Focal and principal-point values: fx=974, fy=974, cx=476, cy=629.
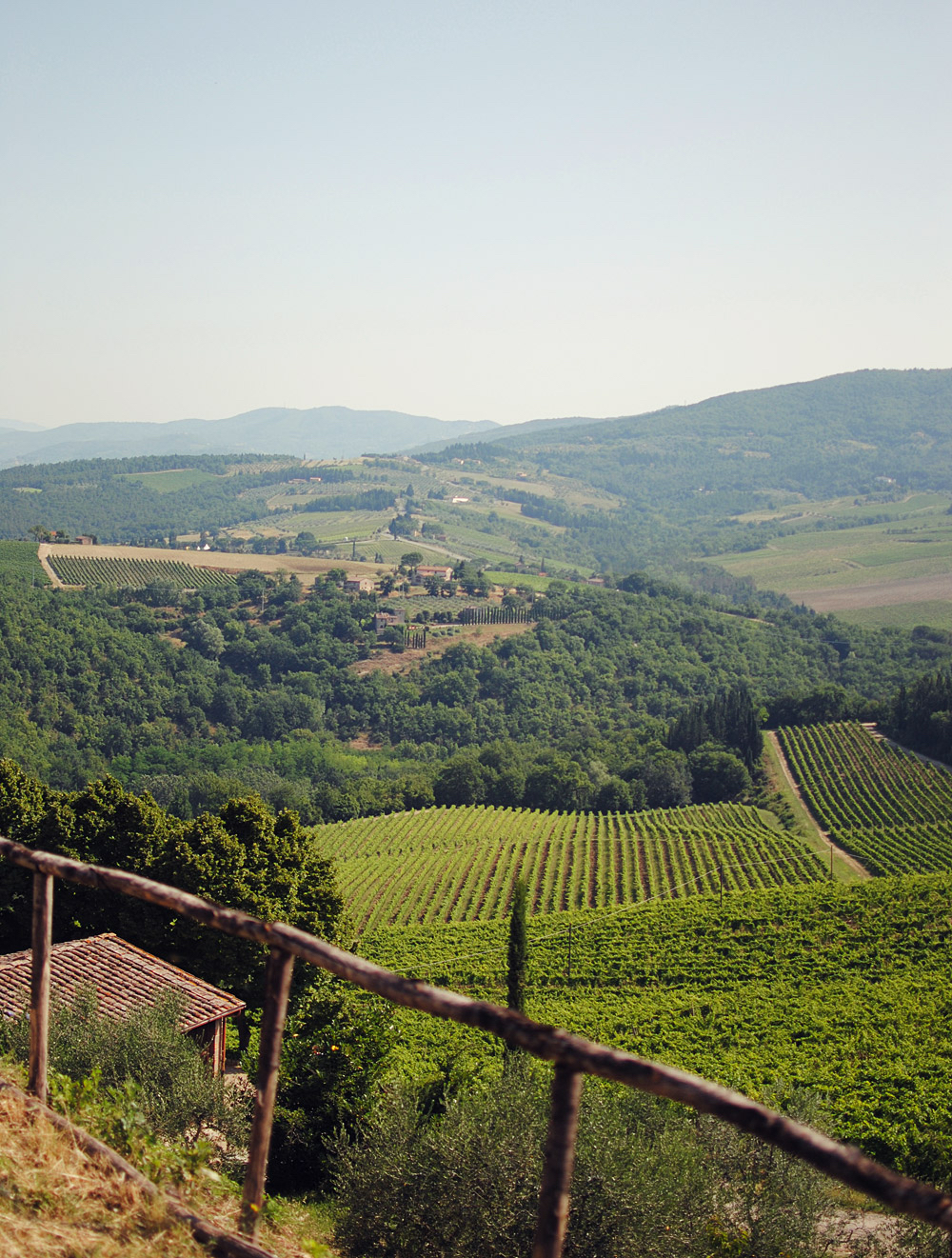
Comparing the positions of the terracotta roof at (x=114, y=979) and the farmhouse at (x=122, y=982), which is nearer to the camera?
the terracotta roof at (x=114, y=979)

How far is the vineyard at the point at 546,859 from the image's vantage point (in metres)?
52.7

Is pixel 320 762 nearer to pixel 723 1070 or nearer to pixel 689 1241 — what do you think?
pixel 723 1070

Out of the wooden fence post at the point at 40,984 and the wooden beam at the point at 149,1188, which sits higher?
the wooden fence post at the point at 40,984

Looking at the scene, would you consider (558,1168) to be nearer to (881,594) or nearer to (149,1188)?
(149,1188)

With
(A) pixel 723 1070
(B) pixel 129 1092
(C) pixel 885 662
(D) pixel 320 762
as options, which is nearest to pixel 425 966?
(A) pixel 723 1070

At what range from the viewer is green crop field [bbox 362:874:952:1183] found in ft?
74.5

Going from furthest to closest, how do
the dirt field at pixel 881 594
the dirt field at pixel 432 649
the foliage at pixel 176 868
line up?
the dirt field at pixel 881 594 < the dirt field at pixel 432 649 < the foliage at pixel 176 868

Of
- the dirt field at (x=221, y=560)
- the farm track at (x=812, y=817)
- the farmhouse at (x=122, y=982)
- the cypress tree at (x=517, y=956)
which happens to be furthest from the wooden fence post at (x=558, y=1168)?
the dirt field at (x=221, y=560)

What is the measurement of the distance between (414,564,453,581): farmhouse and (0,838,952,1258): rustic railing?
6016 inches

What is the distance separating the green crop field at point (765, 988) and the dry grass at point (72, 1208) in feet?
30.2

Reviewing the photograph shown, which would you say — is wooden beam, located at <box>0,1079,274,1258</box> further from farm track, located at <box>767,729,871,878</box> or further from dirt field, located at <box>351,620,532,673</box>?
dirt field, located at <box>351,620,532,673</box>

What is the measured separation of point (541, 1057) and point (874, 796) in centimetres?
7314

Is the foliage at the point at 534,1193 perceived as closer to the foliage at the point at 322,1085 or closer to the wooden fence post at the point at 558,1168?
the foliage at the point at 322,1085

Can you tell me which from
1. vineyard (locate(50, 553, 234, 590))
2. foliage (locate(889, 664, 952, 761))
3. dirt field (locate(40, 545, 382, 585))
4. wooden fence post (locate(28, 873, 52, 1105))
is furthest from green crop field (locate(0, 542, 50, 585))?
wooden fence post (locate(28, 873, 52, 1105))
